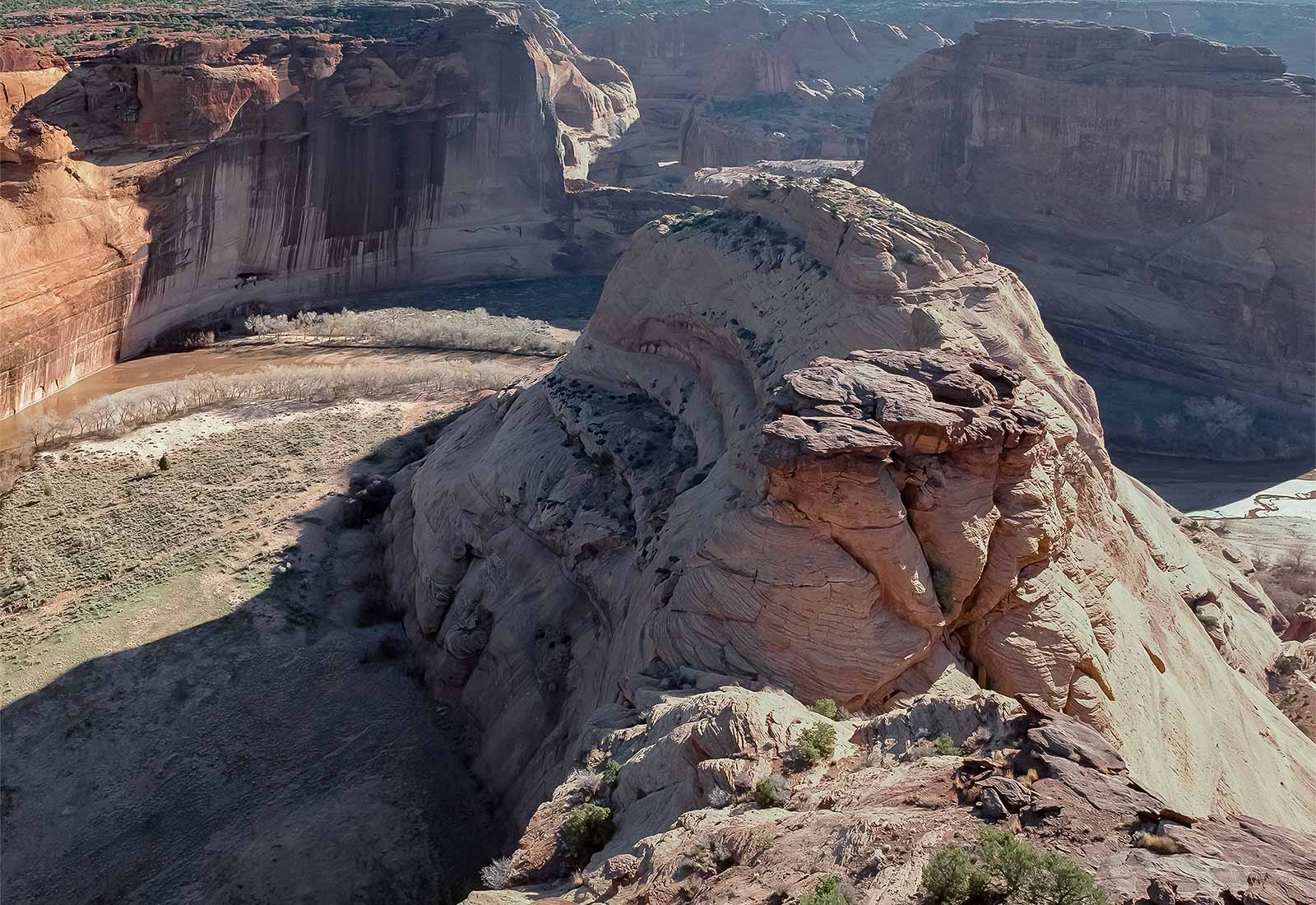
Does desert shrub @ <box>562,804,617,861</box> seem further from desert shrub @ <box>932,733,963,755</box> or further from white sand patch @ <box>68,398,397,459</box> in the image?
white sand patch @ <box>68,398,397,459</box>

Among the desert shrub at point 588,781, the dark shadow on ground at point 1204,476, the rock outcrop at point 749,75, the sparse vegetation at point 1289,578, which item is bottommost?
the dark shadow on ground at point 1204,476

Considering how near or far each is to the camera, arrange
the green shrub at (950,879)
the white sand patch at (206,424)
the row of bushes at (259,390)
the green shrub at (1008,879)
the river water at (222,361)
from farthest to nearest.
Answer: the river water at (222,361)
the row of bushes at (259,390)
the white sand patch at (206,424)
the green shrub at (950,879)
the green shrub at (1008,879)

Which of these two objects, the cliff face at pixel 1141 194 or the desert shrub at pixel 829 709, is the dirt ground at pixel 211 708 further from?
the cliff face at pixel 1141 194

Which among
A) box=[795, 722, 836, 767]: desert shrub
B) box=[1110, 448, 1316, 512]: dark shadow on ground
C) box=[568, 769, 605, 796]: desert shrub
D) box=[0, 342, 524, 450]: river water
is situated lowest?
box=[1110, 448, 1316, 512]: dark shadow on ground

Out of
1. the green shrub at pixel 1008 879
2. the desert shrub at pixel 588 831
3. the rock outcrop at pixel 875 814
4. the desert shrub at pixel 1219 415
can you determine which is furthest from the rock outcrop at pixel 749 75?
the green shrub at pixel 1008 879

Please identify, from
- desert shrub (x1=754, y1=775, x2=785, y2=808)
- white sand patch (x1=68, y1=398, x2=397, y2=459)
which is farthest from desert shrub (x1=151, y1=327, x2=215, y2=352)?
desert shrub (x1=754, y1=775, x2=785, y2=808)

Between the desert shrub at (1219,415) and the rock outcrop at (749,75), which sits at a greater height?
the rock outcrop at (749,75)

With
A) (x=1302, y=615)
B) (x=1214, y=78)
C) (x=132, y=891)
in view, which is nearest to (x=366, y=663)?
(x=132, y=891)

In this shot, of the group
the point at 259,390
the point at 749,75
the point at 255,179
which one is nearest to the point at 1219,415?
the point at 259,390
